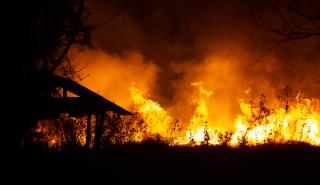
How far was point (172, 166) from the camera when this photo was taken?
15.2m

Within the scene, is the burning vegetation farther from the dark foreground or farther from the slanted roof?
the dark foreground

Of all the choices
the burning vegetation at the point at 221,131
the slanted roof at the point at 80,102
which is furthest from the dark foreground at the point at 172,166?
the slanted roof at the point at 80,102

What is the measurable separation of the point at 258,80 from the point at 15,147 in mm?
33082

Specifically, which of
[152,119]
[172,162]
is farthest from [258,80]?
[172,162]

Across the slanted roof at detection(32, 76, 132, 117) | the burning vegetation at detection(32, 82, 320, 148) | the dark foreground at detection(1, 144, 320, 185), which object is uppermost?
the slanted roof at detection(32, 76, 132, 117)

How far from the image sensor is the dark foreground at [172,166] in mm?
12250

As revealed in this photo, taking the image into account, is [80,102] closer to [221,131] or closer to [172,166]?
[172,166]

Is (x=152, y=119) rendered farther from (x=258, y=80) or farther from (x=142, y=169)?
(x=258, y=80)

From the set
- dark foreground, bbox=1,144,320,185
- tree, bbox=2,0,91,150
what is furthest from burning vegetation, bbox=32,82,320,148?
tree, bbox=2,0,91,150

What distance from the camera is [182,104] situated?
136 ft

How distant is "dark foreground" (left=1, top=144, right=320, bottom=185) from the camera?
1225 centimetres

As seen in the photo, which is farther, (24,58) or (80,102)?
(80,102)

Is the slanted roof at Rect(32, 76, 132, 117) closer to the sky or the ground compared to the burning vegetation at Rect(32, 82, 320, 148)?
closer to the sky

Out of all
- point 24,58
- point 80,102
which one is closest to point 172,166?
point 80,102
